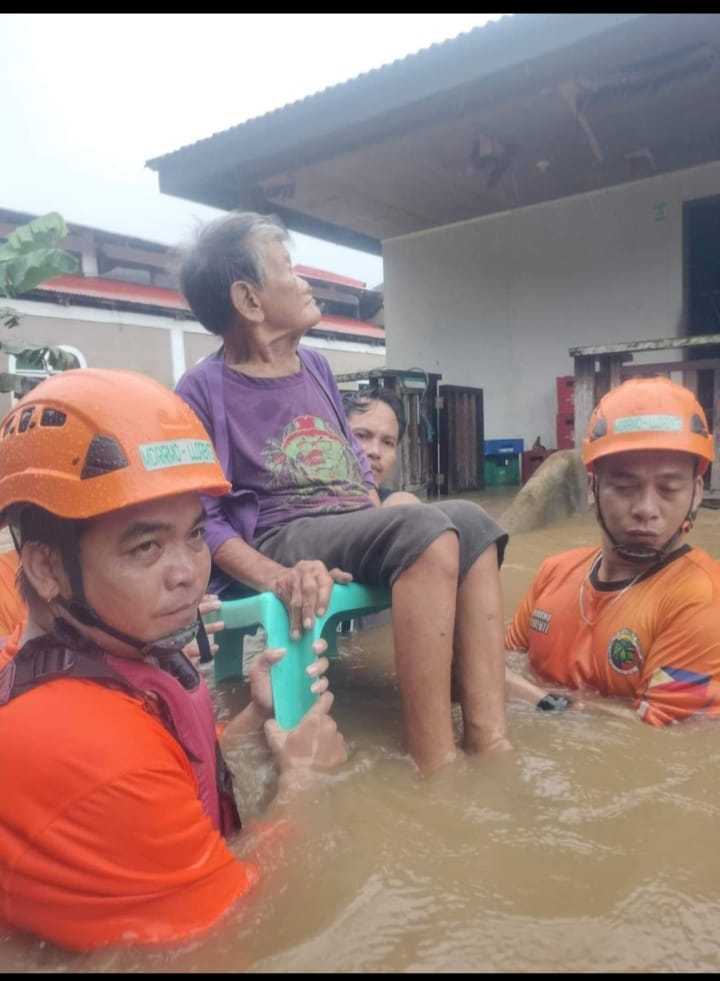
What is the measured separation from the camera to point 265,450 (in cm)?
236

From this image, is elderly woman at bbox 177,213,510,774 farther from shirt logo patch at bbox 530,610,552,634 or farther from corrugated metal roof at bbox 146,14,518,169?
corrugated metal roof at bbox 146,14,518,169

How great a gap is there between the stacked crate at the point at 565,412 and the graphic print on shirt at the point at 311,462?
6.90 meters

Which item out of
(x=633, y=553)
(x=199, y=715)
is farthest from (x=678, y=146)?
(x=199, y=715)

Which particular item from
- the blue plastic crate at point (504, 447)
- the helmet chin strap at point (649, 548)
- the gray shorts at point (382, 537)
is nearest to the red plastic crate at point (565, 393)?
the blue plastic crate at point (504, 447)

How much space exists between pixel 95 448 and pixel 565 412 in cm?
827

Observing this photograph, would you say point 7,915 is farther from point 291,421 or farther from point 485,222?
point 485,222

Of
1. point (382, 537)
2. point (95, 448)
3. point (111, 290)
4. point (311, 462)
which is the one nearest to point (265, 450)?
point (311, 462)

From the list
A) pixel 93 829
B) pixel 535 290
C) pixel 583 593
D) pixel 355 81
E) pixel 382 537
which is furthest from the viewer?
pixel 535 290

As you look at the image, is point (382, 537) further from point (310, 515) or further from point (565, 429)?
point (565, 429)

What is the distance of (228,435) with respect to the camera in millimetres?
2342

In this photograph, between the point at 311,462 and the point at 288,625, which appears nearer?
the point at 288,625

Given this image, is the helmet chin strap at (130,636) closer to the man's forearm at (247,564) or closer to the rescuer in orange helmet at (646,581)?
the man's forearm at (247,564)

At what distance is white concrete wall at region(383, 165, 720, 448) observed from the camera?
8.43 m

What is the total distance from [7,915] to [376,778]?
2.76ft
